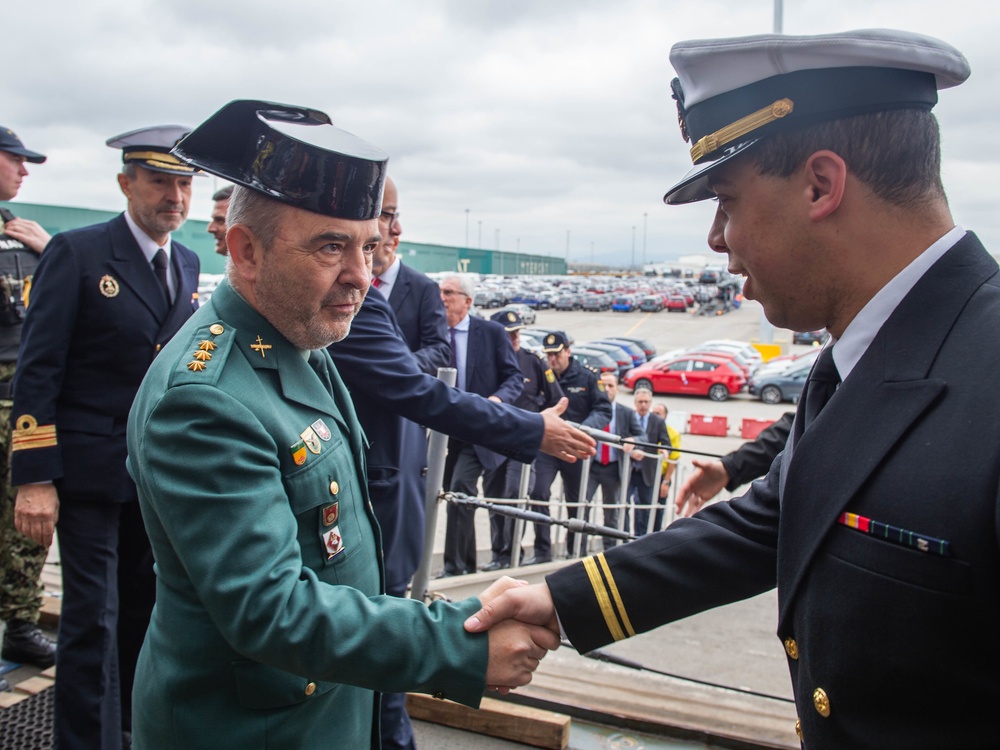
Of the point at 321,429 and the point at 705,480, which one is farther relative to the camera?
the point at 705,480

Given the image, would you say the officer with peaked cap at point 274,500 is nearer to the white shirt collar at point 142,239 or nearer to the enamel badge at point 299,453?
the enamel badge at point 299,453

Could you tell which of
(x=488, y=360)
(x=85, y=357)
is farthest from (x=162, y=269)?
(x=488, y=360)

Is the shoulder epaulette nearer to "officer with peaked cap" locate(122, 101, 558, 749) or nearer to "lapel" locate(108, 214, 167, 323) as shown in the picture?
"officer with peaked cap" locate(122, 101, 558, 749)

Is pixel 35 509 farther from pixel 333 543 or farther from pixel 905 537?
pixel 905 537

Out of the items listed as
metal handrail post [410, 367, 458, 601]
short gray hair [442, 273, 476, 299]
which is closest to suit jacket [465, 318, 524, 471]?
A: short gray hair [442, 273, 476, 299]

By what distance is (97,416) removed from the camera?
3182 mm

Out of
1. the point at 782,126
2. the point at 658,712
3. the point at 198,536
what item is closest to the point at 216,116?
the point at 198,536

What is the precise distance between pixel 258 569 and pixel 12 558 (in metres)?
2.88

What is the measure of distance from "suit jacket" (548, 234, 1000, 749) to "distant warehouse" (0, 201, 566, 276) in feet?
25.3

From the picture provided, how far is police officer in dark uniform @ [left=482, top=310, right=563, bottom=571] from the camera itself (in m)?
7.02

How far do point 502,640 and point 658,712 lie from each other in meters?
1.95

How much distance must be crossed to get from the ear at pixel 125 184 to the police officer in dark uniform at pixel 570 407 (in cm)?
471

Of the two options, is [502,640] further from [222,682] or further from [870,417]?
[870,417]

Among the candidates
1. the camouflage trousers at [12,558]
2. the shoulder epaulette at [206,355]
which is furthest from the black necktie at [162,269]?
the shoulder epaulette at [206,355]
